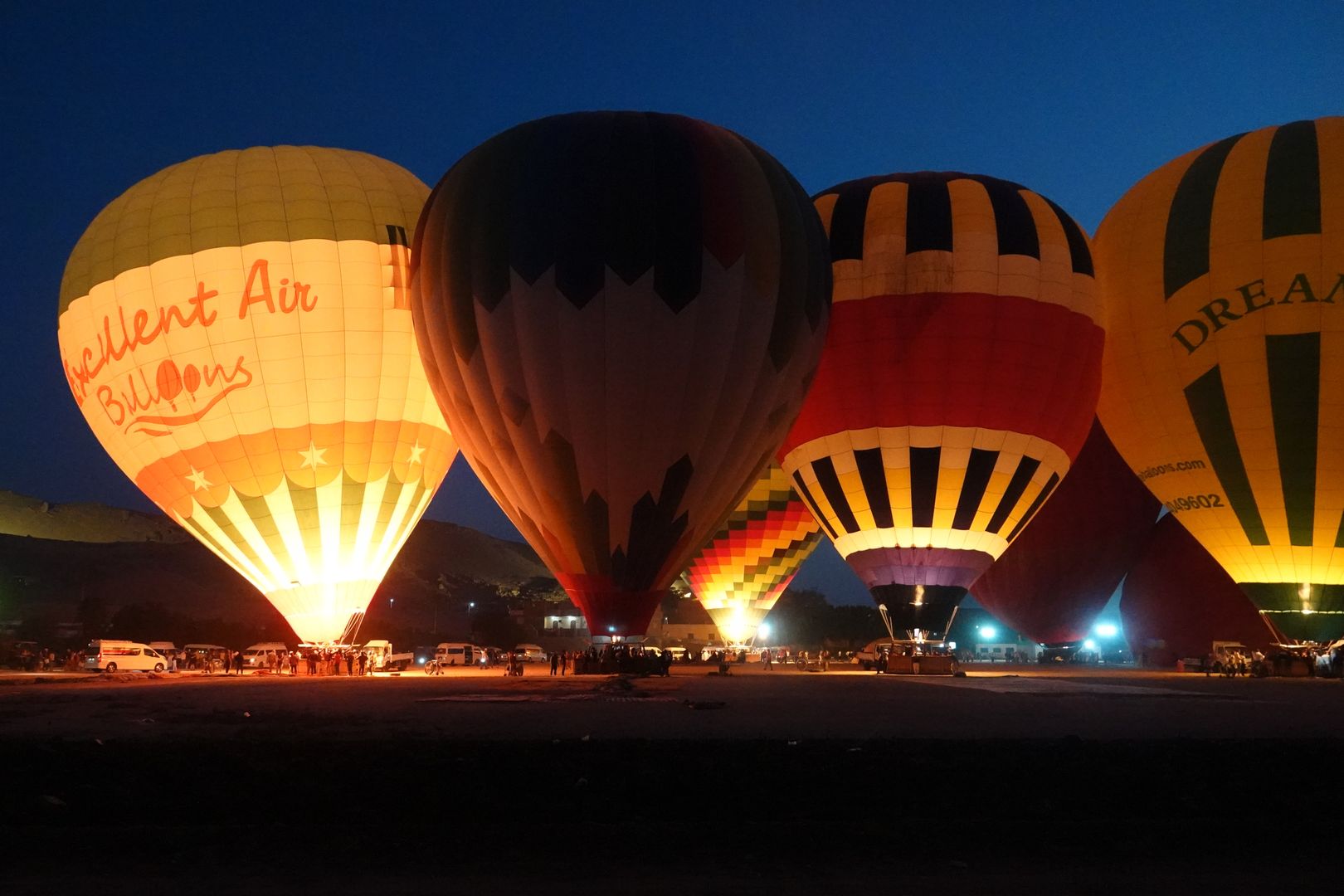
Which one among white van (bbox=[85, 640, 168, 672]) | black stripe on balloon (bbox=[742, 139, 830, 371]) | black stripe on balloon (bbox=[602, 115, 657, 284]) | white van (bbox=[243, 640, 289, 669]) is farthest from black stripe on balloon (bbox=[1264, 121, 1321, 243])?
white van (bbox=[85, 640, 168, 672])

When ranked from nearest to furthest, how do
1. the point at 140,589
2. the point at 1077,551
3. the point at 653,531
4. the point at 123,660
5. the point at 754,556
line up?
the point at 653,531 → the point at 123,660 → the point at 1077,551 → the point at 754,556 → the point at 140,589

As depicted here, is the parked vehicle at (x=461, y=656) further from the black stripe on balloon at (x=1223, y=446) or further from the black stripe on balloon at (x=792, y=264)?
the black stripe on balloon at (x=1223, y=446)

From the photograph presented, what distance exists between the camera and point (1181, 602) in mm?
34156

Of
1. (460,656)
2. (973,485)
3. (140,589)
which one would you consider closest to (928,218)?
(973,485)

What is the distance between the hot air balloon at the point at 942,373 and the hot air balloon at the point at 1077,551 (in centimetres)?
991

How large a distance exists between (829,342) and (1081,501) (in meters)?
13.3

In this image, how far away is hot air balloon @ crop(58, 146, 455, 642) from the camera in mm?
22609

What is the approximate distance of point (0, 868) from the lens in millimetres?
6332

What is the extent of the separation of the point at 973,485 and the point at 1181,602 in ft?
48.0

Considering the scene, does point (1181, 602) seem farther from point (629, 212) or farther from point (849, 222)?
point (629, 212)

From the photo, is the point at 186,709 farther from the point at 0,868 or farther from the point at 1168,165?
the point at 1168,165

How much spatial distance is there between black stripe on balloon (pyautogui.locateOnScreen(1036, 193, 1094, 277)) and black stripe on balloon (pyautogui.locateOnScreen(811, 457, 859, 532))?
6.07 meters

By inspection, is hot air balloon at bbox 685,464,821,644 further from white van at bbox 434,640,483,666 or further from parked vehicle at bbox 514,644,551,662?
parked vehicle at bbox 514,644,551,662

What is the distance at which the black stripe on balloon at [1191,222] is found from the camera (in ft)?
77.8
